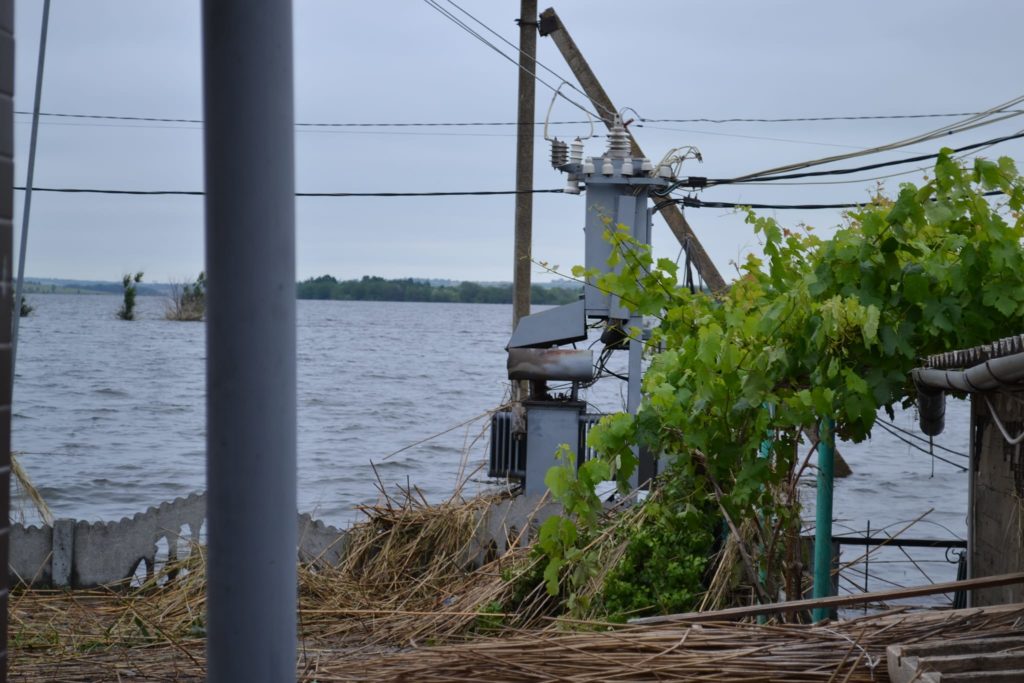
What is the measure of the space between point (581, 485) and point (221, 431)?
406cm

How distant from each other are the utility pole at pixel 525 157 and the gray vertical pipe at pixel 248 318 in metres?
12.0

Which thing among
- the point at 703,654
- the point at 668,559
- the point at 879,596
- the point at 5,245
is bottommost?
the point at 668,559

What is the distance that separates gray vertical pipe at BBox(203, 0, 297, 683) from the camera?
1304mm

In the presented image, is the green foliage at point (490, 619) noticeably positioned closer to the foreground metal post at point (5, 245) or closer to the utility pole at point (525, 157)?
the foreground metal post at point (5, 245)

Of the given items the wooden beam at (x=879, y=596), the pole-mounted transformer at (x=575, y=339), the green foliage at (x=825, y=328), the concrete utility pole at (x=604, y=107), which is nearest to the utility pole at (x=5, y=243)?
the wooden beam at (x=879, y=596)

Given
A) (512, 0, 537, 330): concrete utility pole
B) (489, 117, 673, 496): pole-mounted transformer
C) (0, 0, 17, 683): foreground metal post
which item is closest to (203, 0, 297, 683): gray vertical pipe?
(0, 0, 17, 683): foreground metal post

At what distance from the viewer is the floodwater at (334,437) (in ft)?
50.9

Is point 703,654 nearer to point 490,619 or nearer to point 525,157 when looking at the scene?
point 490,619

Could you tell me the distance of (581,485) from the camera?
5262 mm

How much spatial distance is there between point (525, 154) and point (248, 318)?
1275 cm

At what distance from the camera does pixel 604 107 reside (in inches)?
481

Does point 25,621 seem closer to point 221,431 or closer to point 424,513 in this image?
point 424,513

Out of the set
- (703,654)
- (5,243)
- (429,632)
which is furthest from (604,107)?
(5,243)

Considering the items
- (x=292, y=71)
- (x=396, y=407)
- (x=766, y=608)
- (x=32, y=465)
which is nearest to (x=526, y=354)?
(x=766, y=608)
